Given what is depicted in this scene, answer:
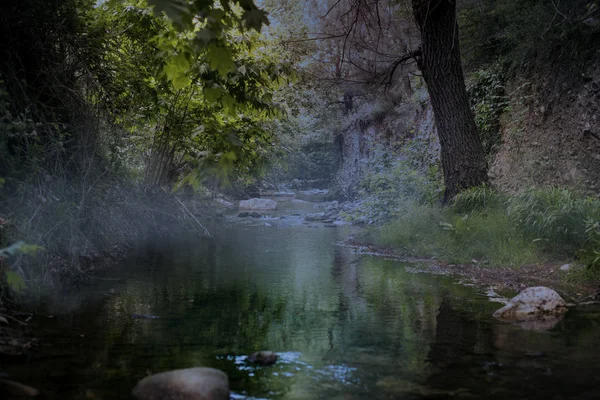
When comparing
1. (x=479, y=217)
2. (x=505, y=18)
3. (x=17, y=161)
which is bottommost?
(x=479, y=217)

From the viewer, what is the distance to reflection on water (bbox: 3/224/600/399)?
3006 millimetres

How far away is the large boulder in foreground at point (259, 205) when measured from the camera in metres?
19.5

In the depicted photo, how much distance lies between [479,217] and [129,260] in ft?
18.0

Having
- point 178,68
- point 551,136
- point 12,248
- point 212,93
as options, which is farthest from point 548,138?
A: point 12,248

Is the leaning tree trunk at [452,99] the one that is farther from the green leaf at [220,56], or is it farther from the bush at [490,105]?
the green leaf at [220,56]

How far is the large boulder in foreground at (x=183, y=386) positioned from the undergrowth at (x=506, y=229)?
477 centimetres

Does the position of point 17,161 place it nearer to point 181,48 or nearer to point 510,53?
point 181,48

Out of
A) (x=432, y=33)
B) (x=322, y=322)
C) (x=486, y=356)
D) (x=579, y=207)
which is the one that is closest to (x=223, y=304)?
(x=322, y=322)

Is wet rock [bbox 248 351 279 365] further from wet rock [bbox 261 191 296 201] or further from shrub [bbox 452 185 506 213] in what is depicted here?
wet rock [bbox 261 191 296 201]

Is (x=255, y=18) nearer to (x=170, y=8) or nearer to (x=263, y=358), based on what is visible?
(x=170, y=8)

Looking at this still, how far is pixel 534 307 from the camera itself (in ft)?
15.5

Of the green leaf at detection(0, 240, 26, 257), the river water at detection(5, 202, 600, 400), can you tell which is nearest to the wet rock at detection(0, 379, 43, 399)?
the river water at detection(5, 202, 600, 400)

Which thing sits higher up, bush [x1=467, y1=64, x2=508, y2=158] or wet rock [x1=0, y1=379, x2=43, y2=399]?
bush [x1=467, y1=64, x2=508, y2=158]

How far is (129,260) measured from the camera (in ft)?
24.5
